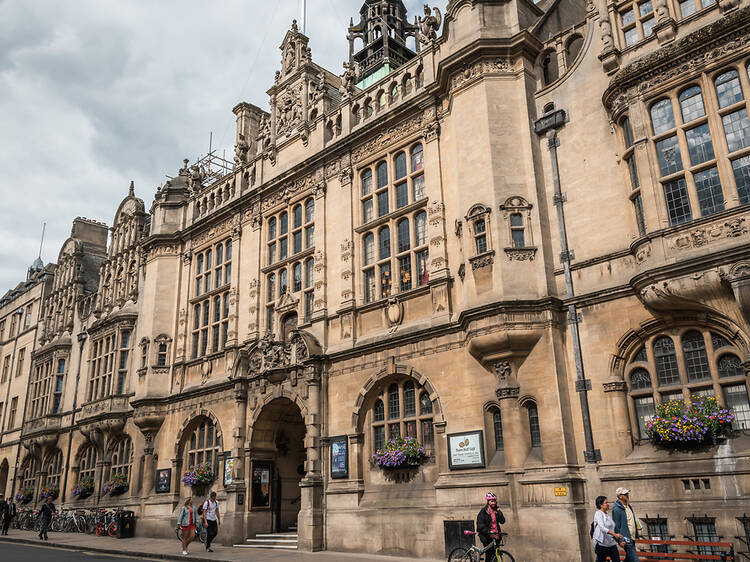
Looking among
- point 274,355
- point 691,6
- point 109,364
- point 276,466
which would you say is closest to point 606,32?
point 691,6

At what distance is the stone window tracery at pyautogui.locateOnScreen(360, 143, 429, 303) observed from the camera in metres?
20.6

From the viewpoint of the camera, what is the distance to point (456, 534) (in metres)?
16.3

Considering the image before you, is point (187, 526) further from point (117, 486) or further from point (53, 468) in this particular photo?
point (53, 468)

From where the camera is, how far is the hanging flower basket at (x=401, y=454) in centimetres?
1845

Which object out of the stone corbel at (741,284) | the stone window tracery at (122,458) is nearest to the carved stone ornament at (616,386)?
the stone corbel at (741,284)

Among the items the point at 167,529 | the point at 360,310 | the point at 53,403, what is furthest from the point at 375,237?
the point at 53,403

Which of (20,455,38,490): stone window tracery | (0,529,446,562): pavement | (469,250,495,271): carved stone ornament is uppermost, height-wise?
(469,250,495,271): carved stone ornament

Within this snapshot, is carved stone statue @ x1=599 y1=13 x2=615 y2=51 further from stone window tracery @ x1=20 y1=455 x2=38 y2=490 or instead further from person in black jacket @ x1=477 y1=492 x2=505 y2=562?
stone window tracery @ x1=20 y1=455 x2=38 y2=490

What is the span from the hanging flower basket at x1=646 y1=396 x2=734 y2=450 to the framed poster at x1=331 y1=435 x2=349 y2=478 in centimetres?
963

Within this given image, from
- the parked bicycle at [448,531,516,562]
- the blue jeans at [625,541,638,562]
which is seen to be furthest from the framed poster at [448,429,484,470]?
the blue jeans at [625,541,638,562]

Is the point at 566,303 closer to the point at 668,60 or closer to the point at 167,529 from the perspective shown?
the point at 668,60

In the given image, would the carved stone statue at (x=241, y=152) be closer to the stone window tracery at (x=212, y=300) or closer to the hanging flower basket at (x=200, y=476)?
the stone window tracery at (x=212, y=300)

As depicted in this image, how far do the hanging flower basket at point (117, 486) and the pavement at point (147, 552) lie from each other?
345 centimetres

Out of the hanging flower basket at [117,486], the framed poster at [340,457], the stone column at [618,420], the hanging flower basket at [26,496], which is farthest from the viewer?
the hanging flower basket at [26,496]
